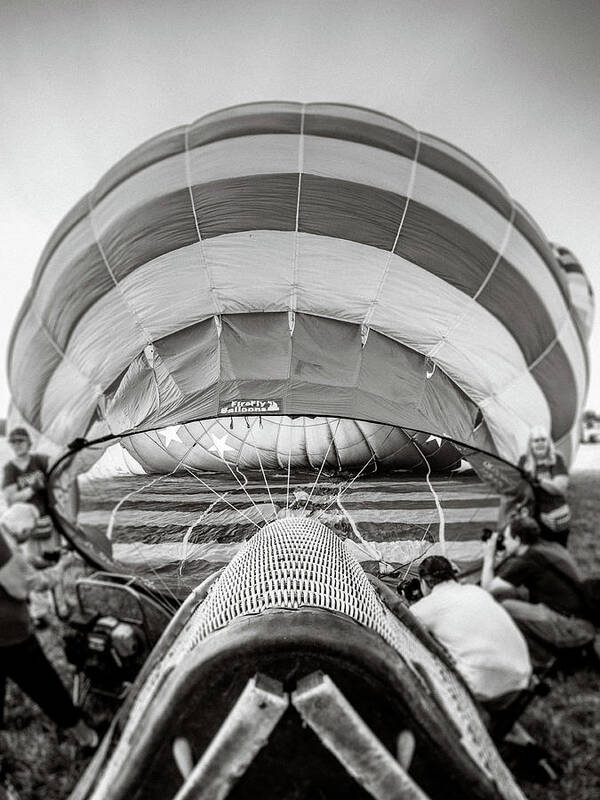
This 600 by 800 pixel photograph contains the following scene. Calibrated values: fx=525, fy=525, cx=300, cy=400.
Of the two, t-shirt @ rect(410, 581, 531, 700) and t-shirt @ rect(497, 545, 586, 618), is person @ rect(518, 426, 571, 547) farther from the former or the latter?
t-shirt @ rect(410, 581, 531, 700)

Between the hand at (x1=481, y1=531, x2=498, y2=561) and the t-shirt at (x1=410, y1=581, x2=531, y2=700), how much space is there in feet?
0.31

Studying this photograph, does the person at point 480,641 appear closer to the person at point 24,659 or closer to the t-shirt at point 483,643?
the t-shirt at point 483,643

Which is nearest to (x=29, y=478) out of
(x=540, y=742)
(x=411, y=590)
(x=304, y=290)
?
(x=304, y=290)

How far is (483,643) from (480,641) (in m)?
0.02

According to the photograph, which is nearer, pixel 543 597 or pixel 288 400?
pixel 288 400

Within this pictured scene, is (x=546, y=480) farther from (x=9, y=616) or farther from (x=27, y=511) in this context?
(x=27, y=511)

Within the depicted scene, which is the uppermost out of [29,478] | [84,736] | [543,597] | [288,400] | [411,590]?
[288,400]

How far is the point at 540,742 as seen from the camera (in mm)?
2006

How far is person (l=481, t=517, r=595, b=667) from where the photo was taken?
1.80m

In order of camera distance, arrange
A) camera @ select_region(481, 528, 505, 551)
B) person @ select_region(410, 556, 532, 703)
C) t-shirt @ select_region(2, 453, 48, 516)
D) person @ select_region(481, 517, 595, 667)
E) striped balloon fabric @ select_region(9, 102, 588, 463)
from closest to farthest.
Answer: striped balloon fabric @ select_region(9, 102, 588, 463)
camera @ select_region(481, 528, 505, 551)
person @ select_region(410, 556, 532, 703)
person @ select_region(481, 517, 595, 667)
t-shirt @ select_region(2, 453, 48, 516)

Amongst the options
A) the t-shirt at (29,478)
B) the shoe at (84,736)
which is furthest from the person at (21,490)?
the shoe at (84,736)

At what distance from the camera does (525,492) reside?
4.33 ft

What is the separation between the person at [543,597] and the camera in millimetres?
1802

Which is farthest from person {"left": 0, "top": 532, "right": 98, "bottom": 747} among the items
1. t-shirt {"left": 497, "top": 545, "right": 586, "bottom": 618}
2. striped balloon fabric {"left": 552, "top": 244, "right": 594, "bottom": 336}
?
striped balloon fabric {"left": 552, "top": 244, "right": 594, "bottom": 336}
